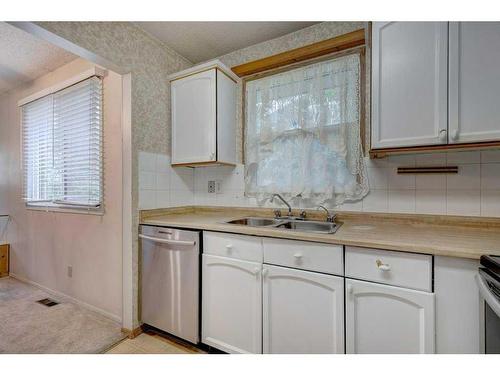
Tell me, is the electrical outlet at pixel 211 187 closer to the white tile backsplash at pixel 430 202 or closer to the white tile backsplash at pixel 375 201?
the white tile backsplash at pixel 375 201

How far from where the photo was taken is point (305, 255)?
1.28m

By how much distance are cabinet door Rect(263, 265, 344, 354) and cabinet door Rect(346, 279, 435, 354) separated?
0.06 m

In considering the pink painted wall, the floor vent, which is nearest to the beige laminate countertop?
the pink painted wall

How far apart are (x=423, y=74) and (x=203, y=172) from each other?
6.10ft

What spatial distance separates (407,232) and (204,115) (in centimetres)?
165

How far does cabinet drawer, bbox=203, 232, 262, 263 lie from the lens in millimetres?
1421

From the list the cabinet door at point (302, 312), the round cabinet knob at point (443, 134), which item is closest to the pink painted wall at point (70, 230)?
the cabinet door at point (302, 312)

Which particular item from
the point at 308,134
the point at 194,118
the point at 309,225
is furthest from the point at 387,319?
the point at 194,118

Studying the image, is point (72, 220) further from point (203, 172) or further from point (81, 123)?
point (203, 172)

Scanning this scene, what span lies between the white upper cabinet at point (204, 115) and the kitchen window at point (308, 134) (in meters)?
0.19

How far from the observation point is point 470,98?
3.87 ft

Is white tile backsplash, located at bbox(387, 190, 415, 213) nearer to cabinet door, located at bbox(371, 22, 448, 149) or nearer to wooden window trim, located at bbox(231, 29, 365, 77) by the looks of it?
cabinet door, located at bbox(371, 22, 448, 149)

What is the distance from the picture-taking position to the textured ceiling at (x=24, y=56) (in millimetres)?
2012
